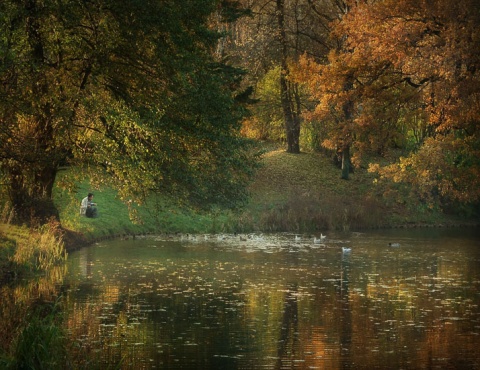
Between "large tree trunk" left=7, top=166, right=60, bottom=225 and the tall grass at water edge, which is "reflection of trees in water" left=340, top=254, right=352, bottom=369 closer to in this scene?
the tall grass at water edge

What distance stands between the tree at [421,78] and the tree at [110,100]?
15.2 metres

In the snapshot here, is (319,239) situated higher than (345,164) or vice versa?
(345,164)

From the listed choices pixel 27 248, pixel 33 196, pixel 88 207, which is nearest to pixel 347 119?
pixel 88 207

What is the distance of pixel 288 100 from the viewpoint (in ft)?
217

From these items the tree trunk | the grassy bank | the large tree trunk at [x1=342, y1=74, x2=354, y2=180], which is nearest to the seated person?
the grassy bank

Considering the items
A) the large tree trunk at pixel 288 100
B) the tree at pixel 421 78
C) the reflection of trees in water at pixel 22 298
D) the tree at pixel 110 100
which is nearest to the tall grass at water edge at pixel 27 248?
the reflection of trees in water at pixel 22 298

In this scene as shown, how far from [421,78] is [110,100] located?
24.3 metres

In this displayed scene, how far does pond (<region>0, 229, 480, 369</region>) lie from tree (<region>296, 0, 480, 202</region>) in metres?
8.77

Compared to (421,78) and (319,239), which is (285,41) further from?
(319,239)

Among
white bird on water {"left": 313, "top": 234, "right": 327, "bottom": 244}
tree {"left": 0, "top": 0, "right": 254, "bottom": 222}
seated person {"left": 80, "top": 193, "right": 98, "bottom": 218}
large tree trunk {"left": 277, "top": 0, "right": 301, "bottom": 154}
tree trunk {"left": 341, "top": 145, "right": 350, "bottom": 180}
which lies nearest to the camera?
tree {"left": 0, "top": 0, "right": 254, "bottom": 222}

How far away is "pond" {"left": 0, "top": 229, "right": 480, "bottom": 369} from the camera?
18422 mm

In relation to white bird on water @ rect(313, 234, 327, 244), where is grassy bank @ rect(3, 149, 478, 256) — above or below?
above

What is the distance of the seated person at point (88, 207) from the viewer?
146 ft

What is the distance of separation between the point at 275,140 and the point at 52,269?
147 feet
